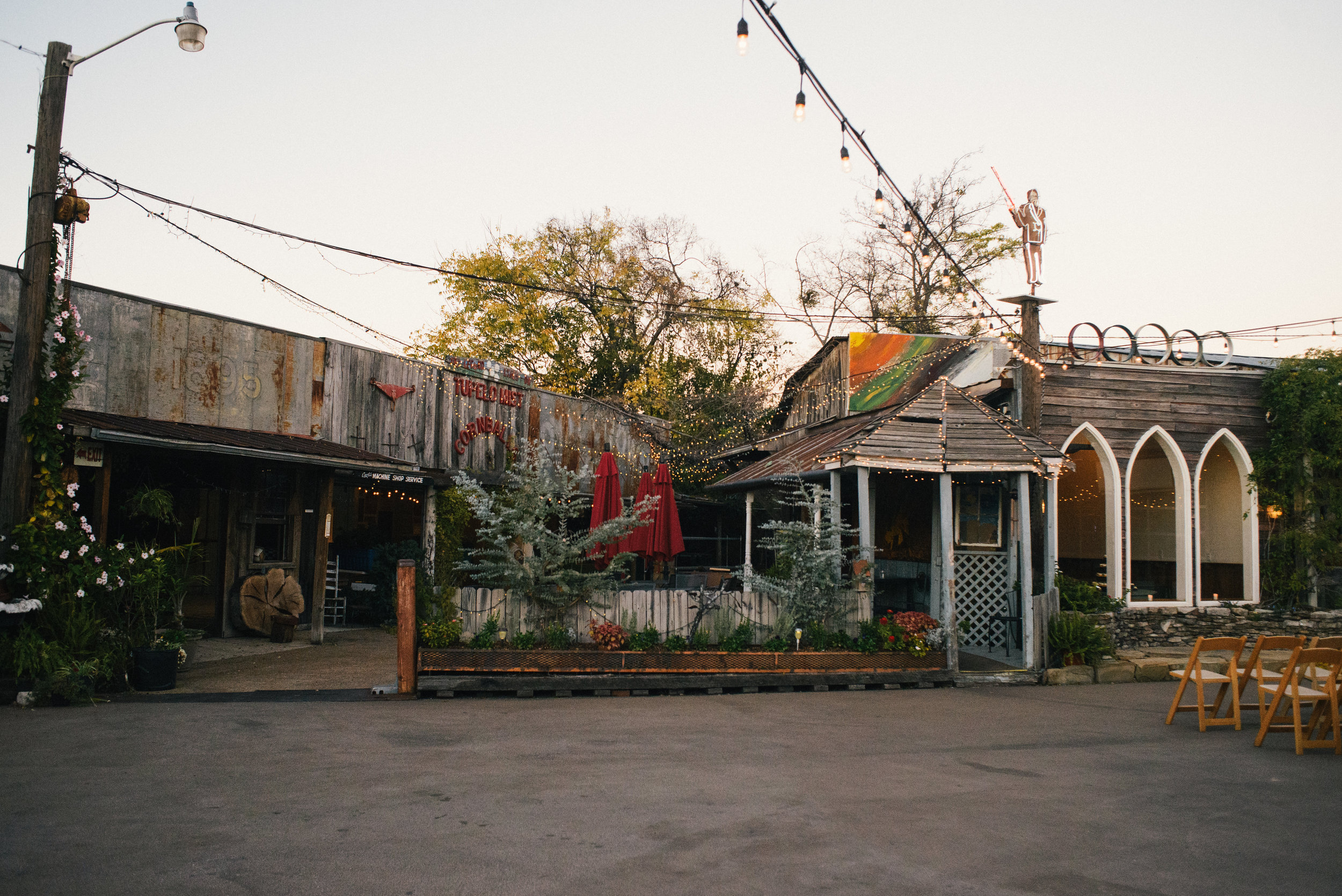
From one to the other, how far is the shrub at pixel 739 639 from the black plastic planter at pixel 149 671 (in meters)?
5.82

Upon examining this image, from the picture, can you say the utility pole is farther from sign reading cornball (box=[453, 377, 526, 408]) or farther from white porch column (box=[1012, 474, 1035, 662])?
white porch column (box=[1012, 474, 1035, 662])

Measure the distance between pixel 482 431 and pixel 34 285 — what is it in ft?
29.9

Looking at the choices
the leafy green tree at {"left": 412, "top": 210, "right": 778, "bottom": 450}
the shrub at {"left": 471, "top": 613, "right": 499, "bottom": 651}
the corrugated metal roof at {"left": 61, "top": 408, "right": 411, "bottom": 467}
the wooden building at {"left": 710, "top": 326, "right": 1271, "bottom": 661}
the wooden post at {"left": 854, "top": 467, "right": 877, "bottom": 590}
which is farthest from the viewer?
the leafy green tree at {"left": 412, "top": 210, "right": 778, "bottom": 450}

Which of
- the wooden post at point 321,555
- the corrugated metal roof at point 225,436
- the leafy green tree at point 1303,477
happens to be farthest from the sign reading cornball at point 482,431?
the leafy green tree at point 1303,477

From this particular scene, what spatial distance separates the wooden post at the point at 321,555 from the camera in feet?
43.0

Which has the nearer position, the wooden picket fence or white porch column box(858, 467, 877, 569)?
the wooden picket fence

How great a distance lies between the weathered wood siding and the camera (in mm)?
13547

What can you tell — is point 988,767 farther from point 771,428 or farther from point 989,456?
point 771,428

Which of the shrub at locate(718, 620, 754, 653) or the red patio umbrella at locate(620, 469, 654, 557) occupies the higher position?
the red patio umbrella at locate(620, 469, 654, 557)

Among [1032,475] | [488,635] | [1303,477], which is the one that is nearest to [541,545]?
[488,635]

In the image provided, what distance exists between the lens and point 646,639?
10047 mm

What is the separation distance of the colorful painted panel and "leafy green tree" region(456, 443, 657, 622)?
8965 millimetres

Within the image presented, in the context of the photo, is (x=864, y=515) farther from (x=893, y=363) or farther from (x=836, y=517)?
(x=893, y=363)

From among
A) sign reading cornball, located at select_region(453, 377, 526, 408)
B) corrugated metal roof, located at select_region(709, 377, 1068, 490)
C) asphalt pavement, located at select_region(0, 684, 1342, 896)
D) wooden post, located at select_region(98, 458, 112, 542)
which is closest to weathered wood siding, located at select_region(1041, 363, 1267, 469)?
corrugated metal roof, located at select_region(709, 377, 1068, 490)
